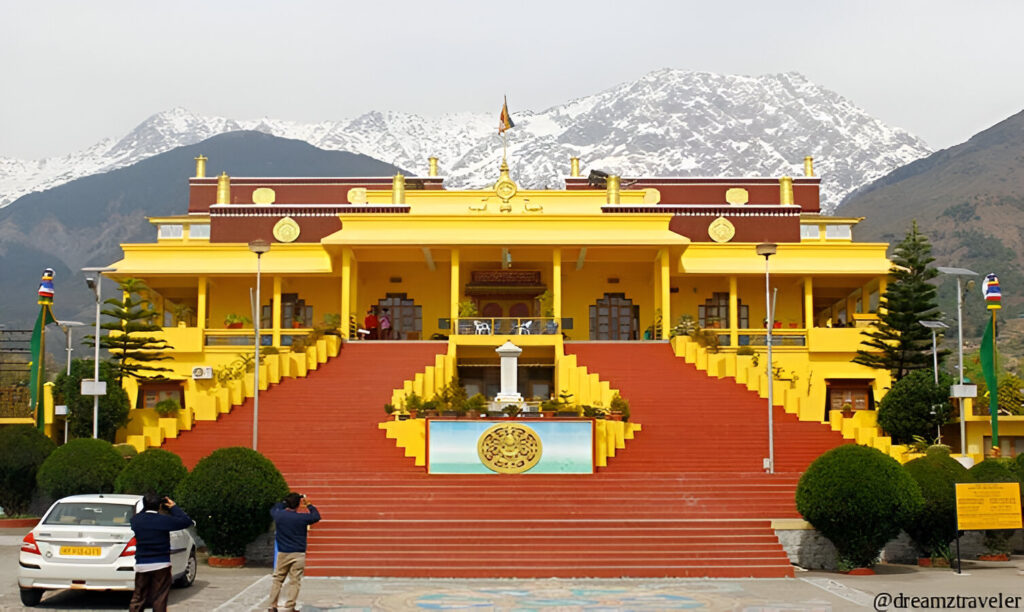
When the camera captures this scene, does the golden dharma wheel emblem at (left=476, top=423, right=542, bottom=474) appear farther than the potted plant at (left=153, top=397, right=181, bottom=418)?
No

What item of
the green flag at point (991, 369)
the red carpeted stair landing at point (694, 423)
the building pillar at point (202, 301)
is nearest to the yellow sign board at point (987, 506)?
the red carpeted stair landing at point (694, 423)

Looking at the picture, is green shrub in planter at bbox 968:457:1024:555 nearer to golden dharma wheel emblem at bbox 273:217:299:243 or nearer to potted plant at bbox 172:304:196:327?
golden dharma wheel emblem at bbox 273:217:299:243

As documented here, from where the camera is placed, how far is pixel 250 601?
1421cm

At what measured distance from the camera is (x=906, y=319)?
30750 millimetres

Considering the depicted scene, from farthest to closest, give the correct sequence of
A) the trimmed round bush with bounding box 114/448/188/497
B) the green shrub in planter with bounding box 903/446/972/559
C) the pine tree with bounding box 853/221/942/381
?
the pine tree with bounding box 853/221/942/381 < the trimmed round bush with bounding box 114/448/188/497 < the green shrub in planter with bounding box 903/446/972/559

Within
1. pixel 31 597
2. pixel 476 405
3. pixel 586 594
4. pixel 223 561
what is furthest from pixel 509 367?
pixel 31 597

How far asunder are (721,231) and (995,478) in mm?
21294

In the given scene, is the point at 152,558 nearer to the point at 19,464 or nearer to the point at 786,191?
the point at 19,464

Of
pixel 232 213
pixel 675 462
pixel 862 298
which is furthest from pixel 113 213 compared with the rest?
pixel 675 462

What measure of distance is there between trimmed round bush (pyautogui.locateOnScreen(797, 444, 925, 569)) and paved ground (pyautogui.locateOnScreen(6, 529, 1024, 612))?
20.5 inches

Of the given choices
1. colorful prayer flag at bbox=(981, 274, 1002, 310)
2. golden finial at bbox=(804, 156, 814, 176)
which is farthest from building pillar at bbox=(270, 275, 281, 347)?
golden finial at bbox=(804, 156, 814, 176)

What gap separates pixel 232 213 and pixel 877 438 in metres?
23.6

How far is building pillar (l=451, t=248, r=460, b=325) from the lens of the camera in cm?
3158

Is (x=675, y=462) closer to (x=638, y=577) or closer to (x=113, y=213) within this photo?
(x=638, y=577)
